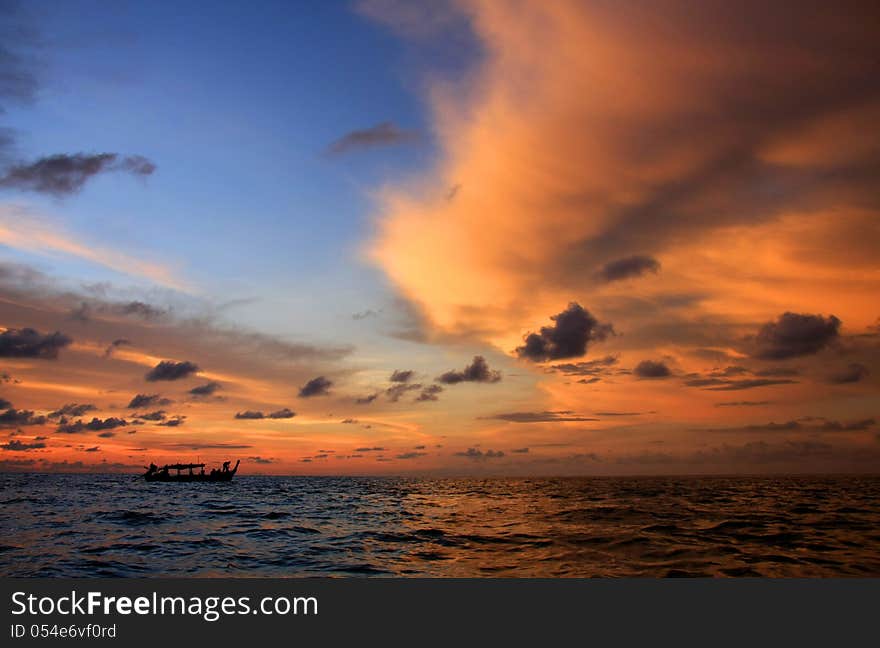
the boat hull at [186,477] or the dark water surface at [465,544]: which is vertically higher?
the dark water surface at [465,544]

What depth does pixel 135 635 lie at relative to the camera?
1175 cm

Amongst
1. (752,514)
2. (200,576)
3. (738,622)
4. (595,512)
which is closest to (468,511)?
(595,512)

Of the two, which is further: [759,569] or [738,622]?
[759,569]

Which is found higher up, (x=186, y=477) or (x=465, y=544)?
(x=465, y=544)

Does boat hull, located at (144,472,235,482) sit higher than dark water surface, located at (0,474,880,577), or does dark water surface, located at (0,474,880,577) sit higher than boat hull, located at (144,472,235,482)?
dark water surface, located at (0,474,880,577)

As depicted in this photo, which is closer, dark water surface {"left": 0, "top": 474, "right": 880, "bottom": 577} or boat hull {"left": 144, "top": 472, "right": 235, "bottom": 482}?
dark water surface {"left": 0, "top": 474, "right": 880, "bottom": 577}

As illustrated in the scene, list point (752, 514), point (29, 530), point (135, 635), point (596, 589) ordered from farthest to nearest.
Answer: point (752, 514)
point (29, 530)
point (596, 589)
point (135, 635)

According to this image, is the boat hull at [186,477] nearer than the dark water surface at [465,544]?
No

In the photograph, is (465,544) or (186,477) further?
(186,477)

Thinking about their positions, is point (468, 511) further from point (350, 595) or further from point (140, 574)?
point (350, 595)

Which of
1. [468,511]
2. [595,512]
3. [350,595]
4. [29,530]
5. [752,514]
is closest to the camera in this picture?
[350,595]

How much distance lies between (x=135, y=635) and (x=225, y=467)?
150 metres

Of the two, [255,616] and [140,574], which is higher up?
[255,616]

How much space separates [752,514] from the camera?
150 feet
